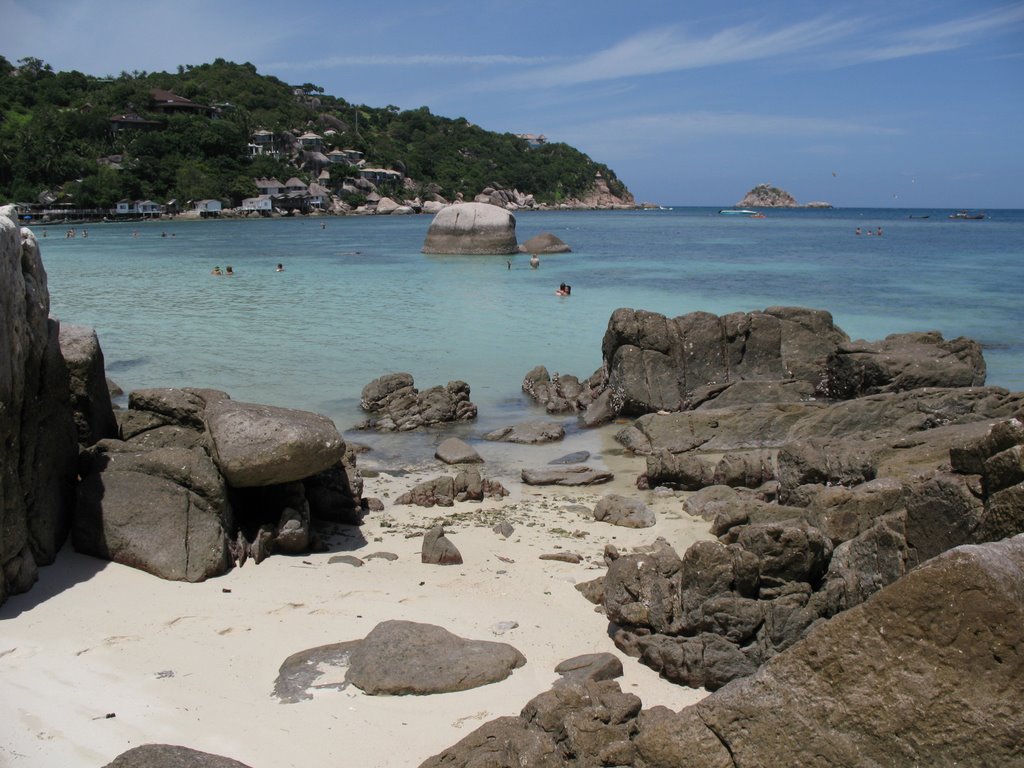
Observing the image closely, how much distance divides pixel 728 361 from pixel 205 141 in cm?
10572

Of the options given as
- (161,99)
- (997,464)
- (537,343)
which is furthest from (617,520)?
(161,99)

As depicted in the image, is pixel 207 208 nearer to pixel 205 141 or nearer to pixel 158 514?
pixel 205 141

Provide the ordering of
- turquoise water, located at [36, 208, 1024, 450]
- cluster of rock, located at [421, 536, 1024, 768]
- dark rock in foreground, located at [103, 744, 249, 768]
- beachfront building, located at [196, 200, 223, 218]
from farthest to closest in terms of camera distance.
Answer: beachfront building, located at [196, 200, 223, 218] < turquoise water, located at [36, 208, 1024, 450] < dark rock in foreground, located at [103, 744, 249, 768] < cluster of rock, located at [421, 536, 1024, 768]

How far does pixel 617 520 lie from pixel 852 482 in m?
2.35

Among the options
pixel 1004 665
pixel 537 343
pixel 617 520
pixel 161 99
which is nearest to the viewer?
pixel 1004 665

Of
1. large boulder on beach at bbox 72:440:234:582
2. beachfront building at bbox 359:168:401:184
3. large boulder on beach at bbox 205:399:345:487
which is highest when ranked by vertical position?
beachfront building at bbox 359:168:401:184

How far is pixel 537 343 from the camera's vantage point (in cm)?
2192

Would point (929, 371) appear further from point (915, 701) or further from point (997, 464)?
point (915, 701)

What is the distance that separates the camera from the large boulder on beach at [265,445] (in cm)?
763

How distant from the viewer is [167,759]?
396 centimetres

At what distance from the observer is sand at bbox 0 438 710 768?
4859 millimetres

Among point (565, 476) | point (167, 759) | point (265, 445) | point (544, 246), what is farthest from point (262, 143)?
point (167, 759)

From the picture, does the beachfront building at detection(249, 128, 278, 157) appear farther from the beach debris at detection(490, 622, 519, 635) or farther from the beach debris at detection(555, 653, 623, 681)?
the beach debris at detection(555, 653, 623, 681)

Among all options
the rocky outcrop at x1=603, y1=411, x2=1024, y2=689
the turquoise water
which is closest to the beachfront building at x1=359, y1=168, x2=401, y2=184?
the turquoise water
